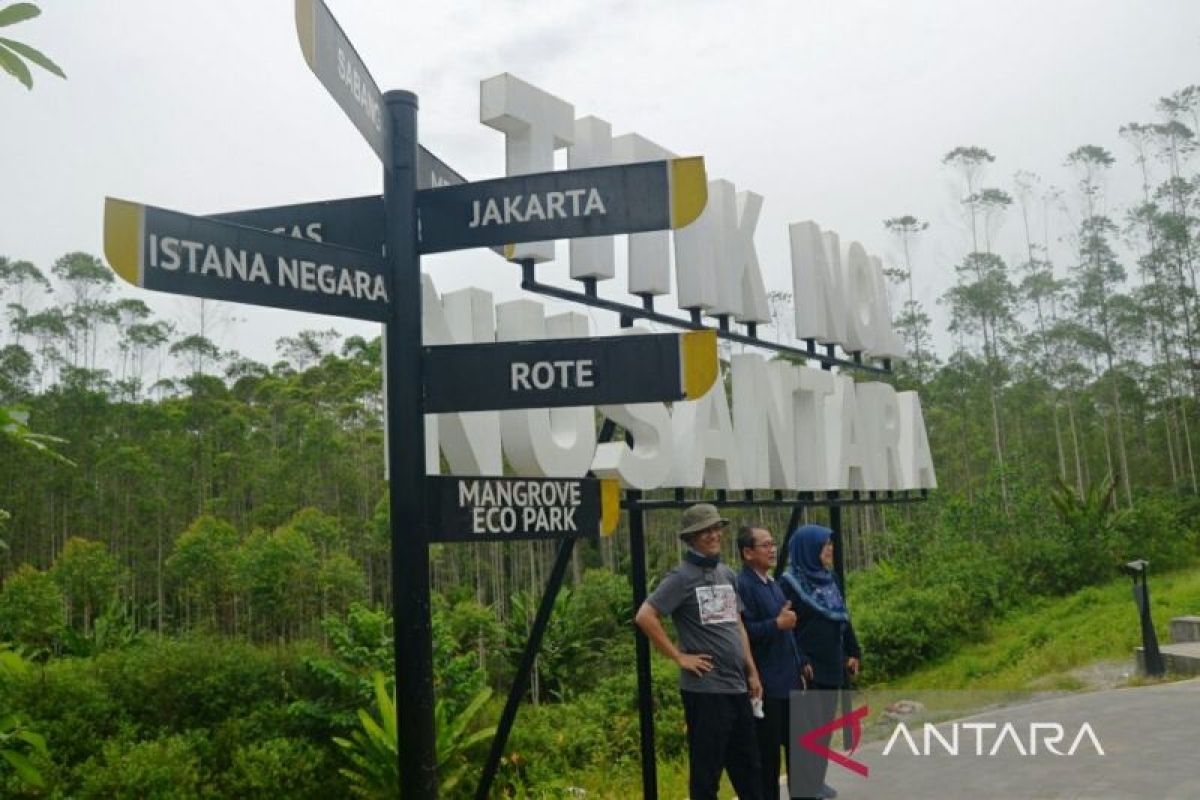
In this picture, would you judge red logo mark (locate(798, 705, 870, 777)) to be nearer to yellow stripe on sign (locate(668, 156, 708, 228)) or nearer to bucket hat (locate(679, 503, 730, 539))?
bucket hat (locate(679, 503, 730, 539))

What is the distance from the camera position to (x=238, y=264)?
278cm

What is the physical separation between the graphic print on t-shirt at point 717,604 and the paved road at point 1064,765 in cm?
168

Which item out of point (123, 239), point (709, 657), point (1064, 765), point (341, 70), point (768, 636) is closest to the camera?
point (123, 239)

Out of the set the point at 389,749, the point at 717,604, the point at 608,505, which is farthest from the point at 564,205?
the point at 389,749

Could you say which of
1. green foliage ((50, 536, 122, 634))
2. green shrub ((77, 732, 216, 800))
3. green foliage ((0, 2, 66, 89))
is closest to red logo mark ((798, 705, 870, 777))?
green foliage ((0, 2, 66, 89))

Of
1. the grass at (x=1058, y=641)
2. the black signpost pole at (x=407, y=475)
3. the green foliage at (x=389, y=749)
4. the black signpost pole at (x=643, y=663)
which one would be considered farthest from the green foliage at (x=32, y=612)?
the black signpost pole at (x=407, y=475)

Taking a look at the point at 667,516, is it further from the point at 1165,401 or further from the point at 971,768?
the point at 971,768

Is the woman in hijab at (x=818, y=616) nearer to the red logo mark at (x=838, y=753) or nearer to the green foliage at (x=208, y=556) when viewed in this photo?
the red logo mark at (x=838, y=753)

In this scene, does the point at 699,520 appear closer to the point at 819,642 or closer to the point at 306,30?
the point at 819,642

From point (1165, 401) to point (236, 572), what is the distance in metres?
33.3

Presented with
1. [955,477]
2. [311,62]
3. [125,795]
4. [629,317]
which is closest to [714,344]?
[311,62]

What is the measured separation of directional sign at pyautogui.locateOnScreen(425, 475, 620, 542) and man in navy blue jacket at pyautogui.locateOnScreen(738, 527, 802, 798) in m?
0.93

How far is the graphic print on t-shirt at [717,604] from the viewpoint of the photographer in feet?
13.2

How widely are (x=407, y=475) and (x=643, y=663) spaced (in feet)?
10.1
